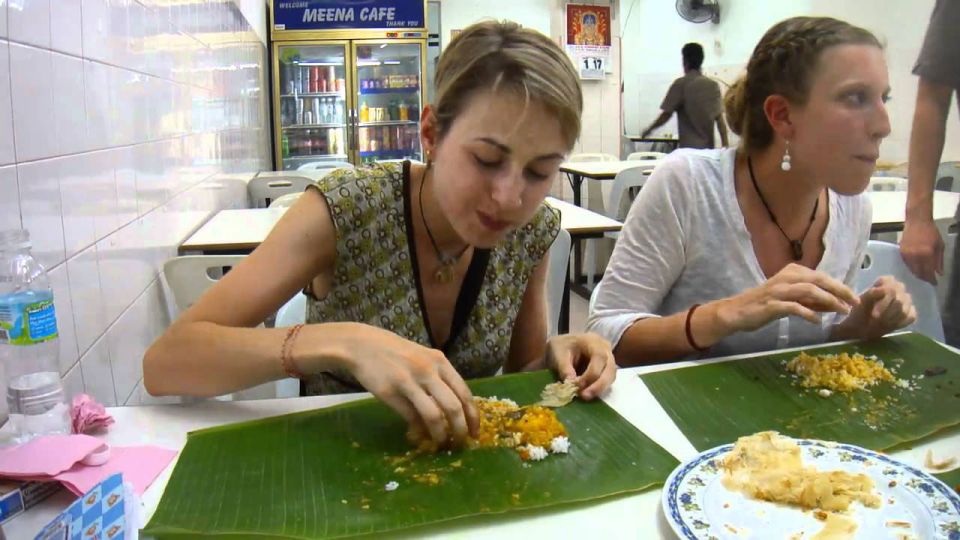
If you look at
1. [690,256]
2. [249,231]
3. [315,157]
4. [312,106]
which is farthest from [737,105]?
[312,106]

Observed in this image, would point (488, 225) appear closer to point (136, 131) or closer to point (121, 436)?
point (121, 436)

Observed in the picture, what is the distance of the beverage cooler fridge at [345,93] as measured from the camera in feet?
23.2

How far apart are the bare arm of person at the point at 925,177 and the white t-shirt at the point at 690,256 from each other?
60 cm

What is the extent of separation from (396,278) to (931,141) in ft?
2.97

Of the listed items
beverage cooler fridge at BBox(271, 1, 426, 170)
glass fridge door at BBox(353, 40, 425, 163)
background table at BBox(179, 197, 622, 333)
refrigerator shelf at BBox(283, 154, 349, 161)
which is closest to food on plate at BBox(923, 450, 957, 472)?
background table at BBox(179, 197, 622, 333)

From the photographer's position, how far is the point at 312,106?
24.2ft

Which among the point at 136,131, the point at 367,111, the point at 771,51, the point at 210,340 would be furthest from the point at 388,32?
the point at 210,340

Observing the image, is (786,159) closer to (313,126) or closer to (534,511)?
(534,511)

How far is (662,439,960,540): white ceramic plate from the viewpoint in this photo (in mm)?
807

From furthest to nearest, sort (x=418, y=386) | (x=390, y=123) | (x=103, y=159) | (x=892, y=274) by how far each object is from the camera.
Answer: (x=390, y=123) < (x=892, y=274) < (x=103, y=159) < (x=418, y=386)

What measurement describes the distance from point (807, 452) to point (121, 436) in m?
1.00

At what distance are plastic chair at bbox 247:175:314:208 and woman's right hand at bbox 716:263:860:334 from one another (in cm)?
358

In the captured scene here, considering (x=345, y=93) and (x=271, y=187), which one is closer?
(x=271, y=187)

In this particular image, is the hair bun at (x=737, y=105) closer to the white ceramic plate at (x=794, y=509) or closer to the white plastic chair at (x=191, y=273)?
the white ceramic plate at (x=794, y=509)
